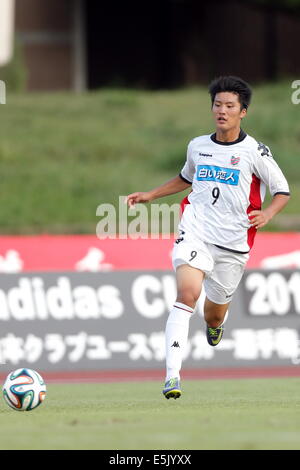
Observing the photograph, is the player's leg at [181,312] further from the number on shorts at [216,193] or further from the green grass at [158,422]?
the number on shorts at [216,193]

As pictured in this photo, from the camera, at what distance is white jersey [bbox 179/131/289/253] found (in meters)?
9.26

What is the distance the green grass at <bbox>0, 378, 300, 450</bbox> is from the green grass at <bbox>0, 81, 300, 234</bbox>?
43.9 feet

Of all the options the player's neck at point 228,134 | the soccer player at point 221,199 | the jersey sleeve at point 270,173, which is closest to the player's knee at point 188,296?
the soccer player at point 221,199

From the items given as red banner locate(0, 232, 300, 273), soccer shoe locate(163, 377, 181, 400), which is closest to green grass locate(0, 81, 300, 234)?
red banner locate(0, 232, 300, 273)

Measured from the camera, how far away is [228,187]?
9266mm

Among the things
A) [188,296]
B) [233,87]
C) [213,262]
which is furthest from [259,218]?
[233,87]

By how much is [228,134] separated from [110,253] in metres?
7.75

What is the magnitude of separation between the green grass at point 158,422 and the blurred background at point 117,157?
16.8 ft

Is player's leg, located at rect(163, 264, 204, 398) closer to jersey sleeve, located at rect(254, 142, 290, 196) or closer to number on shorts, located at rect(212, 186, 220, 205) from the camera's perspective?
number on shorts, located at rect(212, 186, 220, 205)

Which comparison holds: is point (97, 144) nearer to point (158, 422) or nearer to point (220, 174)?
point (220, 174)

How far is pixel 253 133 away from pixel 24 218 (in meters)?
6.99

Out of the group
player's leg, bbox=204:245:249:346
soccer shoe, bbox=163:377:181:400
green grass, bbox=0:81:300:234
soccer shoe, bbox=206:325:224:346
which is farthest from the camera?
green grass, bbox=0:81:300:234

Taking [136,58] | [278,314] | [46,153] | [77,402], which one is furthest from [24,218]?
[77,402]

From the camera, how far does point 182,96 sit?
32031 mm
